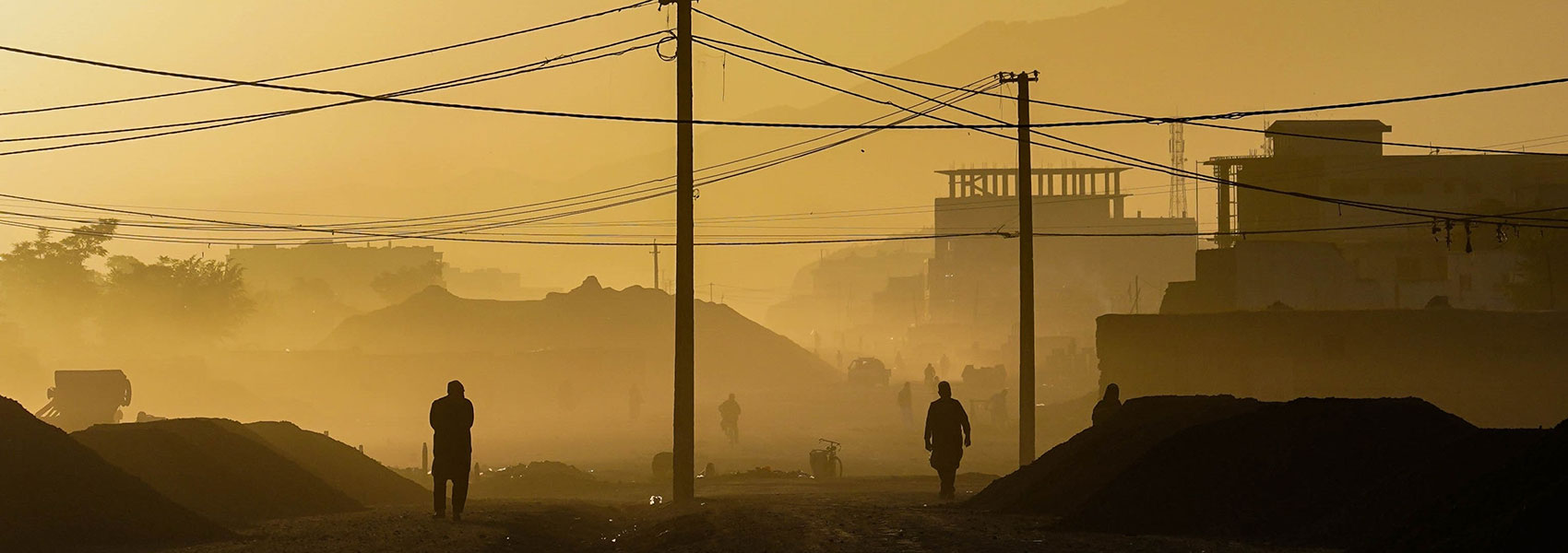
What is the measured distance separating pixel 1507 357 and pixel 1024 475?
2055 cm

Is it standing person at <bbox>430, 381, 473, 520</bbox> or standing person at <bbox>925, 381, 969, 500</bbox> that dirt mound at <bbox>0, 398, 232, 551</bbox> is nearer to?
standing person at <bbox>430, 381, 473, 520</bbox>

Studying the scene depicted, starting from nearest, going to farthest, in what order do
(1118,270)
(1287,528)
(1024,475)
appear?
(1287,528) < (1024,475) < (1118,270)

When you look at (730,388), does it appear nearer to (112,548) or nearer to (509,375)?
(509,375)

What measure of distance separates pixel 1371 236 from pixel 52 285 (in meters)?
91.5

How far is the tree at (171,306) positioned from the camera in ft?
416

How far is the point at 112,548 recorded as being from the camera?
66.2ft

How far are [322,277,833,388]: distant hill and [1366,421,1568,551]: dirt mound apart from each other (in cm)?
10563

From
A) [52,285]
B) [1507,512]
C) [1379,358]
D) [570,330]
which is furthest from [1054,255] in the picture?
[1507,512]

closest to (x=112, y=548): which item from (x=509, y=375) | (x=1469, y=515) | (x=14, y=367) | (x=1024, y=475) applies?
(x=1024, y=475)

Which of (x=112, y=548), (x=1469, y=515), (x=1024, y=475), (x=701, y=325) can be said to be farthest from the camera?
(x=701, y=325)

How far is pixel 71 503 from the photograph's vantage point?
2139cm

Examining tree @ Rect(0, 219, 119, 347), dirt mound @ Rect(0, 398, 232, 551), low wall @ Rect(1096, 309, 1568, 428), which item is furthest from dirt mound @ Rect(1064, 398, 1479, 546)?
tree @ Rect(0, 219, 119, 347)

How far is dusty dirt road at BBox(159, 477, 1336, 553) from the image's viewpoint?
58.3 feet

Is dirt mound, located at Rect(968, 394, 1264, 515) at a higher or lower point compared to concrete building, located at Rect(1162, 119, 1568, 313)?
lower
